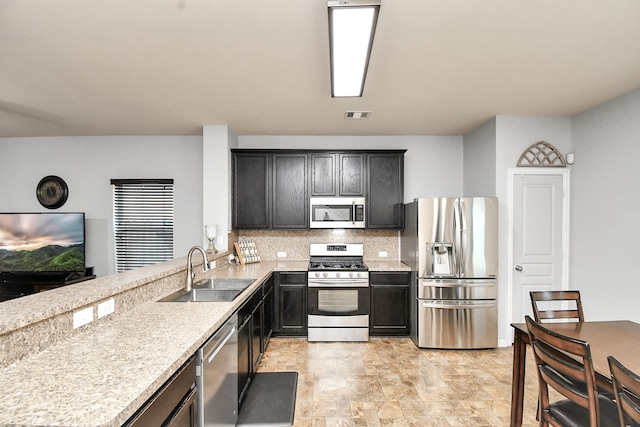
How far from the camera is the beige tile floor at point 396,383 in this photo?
259 centimetres

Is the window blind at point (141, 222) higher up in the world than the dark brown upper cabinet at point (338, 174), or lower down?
lower down

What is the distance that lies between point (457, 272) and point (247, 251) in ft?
8.90

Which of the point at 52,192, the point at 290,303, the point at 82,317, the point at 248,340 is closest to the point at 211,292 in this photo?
the point at 248,340

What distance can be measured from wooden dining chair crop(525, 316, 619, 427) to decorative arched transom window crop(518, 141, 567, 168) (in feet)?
9.11

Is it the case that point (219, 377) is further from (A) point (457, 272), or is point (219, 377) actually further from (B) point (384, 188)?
(B) point (384, 188)

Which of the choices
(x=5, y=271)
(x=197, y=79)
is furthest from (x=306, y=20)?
(x=5, y=271)

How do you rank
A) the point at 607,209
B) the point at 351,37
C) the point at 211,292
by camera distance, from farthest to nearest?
the point at 607,209 → the point at 211,292 → the point at 351,37

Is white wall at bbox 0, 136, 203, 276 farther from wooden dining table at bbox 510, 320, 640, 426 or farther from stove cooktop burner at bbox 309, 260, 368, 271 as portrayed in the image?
wooden dining table at bbox 510, 320, 640, 426

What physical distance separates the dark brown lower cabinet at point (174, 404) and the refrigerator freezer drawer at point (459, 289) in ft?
9.82

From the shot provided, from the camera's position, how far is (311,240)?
16.4 feet

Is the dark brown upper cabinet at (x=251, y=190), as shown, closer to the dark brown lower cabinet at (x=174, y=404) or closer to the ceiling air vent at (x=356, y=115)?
the ceiling air vent at (x=356, y=115)

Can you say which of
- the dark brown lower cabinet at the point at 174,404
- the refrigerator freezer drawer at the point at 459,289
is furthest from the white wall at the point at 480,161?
the dark brown lower cabinet at the point at 174,404

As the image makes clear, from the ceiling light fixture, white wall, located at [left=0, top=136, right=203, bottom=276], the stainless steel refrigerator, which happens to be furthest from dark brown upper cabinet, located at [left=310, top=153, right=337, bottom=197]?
the ceiling light fixture

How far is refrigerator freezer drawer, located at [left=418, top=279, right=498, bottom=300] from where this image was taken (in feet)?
12.8
